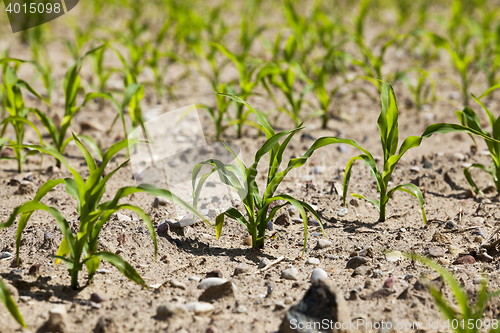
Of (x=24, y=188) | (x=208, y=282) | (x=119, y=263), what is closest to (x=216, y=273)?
(x=208, y=282)

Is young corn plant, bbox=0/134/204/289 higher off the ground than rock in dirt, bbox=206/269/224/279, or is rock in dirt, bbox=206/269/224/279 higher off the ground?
young corn plant, bbox=0/134/204/289

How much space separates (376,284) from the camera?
1.78 meters

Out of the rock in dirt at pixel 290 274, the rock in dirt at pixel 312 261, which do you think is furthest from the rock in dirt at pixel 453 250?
the rock in dirt at pixel 290 274

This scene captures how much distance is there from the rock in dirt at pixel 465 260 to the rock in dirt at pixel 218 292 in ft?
3.05

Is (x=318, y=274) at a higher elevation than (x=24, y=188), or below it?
below

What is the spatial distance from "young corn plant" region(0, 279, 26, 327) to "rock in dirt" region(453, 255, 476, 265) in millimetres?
1609

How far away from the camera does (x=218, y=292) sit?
67.3 inches

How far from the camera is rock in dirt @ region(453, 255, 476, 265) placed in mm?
1925

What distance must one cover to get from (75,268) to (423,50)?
430 centimetres

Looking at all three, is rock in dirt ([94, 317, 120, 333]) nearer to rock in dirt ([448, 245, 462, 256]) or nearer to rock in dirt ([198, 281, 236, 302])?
rock in dirt ([198, 281, 236, 302])

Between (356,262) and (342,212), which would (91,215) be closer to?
(356,262)

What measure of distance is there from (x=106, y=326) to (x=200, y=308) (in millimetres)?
308

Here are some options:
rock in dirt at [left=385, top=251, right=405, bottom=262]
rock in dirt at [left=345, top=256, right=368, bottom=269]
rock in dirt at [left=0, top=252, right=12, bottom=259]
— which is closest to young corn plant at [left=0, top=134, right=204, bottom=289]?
rock in dirt at [left=0, top=252, right=12, bottom=259]

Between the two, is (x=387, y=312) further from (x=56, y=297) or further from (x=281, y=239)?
(x=56, y=297)
